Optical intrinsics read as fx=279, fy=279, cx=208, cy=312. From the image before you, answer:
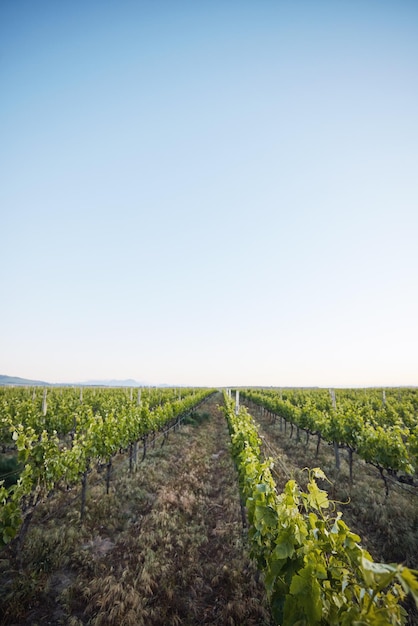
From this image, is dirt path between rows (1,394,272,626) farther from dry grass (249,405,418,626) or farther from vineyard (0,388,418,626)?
dry grass (249,405,418,626)

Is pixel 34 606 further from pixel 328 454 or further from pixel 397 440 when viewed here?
pixel 328 454

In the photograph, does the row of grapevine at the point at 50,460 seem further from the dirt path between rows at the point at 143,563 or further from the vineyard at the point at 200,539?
the dirt path between rows at the point at 143,563

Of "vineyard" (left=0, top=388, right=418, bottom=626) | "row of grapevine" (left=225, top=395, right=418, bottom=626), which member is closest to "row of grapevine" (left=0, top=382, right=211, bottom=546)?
"vineyard" (left=0, top=388, right=418, bottom=626)

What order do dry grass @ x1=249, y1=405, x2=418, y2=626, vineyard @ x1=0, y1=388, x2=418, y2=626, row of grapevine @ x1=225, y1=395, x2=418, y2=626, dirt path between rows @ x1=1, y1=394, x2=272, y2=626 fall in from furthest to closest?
dry grass @ x1=249, y1=405, x2=418, y2=626 → dirt path between rows @ x1=1, y1=394, x2=272, y2=626 → vineyard @ x1=0, y1=388, x2=418, y2=626 → row of grapevine @ x1=225, y1=395, x2=418, y2=626

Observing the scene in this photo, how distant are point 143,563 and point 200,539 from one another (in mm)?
1504

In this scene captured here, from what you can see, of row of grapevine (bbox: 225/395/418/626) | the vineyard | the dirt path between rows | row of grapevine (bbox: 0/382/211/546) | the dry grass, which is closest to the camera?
row of grapevine (bbox: 225/395/418/626)

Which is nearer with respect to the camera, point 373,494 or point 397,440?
point 397,440

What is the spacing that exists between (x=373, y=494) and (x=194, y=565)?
623 centimetres

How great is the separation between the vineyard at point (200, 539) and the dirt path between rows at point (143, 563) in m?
0.02

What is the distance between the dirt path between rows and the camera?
4.44 meters

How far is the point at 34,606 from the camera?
4.55 m

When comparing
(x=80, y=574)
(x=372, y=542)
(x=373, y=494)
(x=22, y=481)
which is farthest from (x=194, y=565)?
(x=373, y=494)

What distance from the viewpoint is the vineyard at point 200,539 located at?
8.61ft

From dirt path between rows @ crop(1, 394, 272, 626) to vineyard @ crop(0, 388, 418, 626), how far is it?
0.02m
